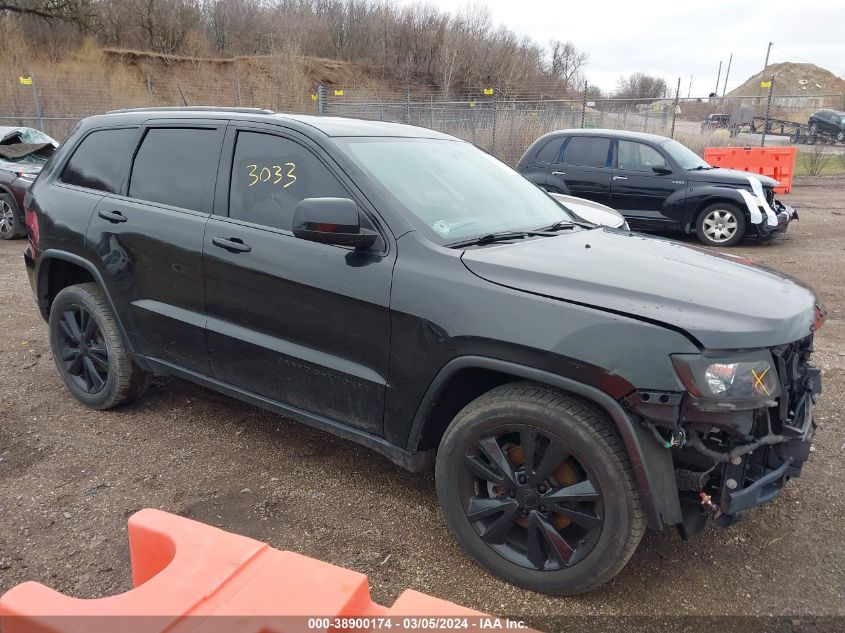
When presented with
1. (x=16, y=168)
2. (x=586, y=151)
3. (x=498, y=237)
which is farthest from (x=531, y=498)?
(x=16, y=168)

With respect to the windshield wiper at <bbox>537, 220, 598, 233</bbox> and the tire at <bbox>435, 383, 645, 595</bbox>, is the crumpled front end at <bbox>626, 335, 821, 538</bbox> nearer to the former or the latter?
the tire at <bbox>435, 383, 645, 595</bbox>

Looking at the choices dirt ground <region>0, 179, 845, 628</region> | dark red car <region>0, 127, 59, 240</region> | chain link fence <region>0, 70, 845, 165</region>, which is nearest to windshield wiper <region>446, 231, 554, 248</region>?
dirt ground <region>0, 179, 845, 628</region>

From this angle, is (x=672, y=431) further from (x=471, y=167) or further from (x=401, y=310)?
(x=471, y=167)

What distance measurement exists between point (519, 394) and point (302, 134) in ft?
5.37

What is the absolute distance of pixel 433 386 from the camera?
2.56 metres

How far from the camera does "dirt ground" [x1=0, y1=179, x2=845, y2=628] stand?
2506 mm

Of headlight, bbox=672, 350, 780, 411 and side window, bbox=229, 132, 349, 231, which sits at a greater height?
side window, bbox=229, 132, 349, 231

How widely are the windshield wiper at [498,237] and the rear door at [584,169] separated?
23.2 ft

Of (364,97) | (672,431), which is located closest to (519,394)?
(672,431)

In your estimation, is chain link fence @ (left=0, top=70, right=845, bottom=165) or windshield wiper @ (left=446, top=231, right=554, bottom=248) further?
chain link fence @ (left=0, top=70, right=845, bottom=165)

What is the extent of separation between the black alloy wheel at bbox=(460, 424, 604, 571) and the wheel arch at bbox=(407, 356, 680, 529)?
0.58ft

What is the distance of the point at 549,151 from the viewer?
10.1m

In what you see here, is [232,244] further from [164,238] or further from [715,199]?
[715,199]

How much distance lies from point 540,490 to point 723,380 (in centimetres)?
76
